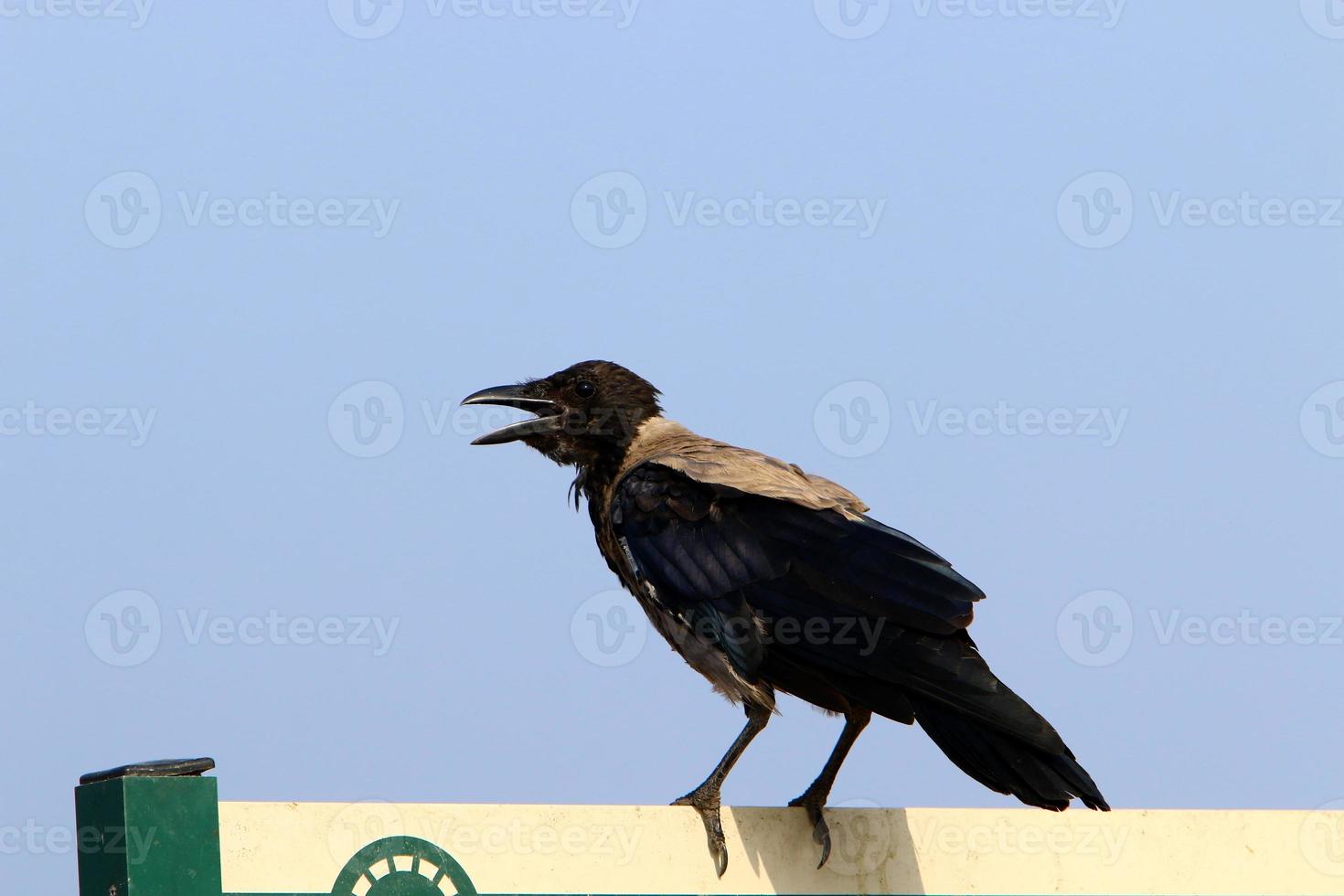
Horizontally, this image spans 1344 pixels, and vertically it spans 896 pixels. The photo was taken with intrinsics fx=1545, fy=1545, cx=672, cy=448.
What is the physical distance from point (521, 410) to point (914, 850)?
2658 mm

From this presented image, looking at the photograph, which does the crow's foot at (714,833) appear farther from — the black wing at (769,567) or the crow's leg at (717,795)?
the black wing at (769,567)

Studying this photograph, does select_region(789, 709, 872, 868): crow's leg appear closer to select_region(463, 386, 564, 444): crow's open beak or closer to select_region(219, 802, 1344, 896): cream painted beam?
select_region(219, 802, 1344, 896): cream painted beam

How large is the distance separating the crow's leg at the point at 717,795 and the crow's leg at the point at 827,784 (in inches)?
9.2

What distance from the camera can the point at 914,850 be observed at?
427 centimetres

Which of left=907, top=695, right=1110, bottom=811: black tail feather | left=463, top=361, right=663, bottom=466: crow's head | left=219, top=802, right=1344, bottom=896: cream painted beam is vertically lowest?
left=219, top=802, right=1344, bottom=896: cream painted beam

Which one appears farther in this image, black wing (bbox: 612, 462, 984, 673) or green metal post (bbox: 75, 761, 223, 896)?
black wing (bbox: 612, 462, 984, 673)

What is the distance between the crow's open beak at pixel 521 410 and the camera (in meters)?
6.03

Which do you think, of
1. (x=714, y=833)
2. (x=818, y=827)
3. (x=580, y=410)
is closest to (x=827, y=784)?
(x=818, y=827)

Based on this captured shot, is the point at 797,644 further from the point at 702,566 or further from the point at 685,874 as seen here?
the point at 685,874

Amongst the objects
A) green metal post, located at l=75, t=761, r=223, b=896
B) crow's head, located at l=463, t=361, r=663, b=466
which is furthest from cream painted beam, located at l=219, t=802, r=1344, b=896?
crow's head, located at l=463, t=361, r=663, b=466

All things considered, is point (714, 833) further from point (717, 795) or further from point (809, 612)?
point (809, 612)

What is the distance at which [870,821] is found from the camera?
435 centimetres

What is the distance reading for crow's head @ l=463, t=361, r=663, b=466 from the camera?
600 centimetres

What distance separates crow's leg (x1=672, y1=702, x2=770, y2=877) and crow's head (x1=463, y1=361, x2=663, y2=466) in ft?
4.61
